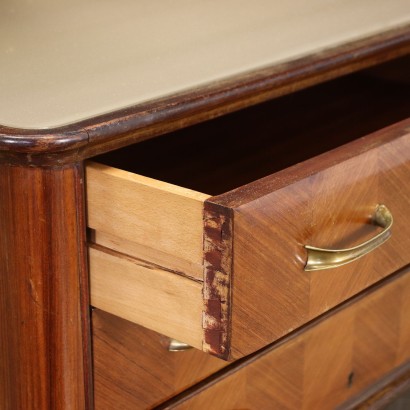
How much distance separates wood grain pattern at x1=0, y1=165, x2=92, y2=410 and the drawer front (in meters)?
0.03

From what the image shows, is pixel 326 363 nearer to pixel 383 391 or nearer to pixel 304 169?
pixel 383 391

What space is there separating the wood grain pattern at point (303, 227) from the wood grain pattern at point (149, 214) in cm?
3

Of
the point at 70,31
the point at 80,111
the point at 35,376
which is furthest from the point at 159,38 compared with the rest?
the point at 35,376

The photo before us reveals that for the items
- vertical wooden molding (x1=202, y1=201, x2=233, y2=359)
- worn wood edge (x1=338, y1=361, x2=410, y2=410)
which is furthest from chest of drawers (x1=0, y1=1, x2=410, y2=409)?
worn wood edge (x1=338, y1=361, x2=410, y2=410)

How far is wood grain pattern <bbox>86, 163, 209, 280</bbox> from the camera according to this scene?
659mm

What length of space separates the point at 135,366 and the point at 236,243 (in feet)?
0.66

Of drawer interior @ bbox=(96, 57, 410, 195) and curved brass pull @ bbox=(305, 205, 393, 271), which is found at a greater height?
curved brass pull @ bbox=(305, 205, 393, 271)

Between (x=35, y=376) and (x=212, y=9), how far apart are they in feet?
1.40

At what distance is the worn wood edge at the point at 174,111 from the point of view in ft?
2.11

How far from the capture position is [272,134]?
1.02 metres

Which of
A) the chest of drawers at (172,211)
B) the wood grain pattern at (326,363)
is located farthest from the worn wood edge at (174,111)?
the wood grain pattern at (326,363)

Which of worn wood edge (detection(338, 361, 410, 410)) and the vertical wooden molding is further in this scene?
worn wood edge (detection(338, 361, 410, 410))

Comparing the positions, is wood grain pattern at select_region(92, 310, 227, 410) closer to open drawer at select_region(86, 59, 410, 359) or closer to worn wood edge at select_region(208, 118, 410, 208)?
open drawer at select_region(86, 59, 410, 359)

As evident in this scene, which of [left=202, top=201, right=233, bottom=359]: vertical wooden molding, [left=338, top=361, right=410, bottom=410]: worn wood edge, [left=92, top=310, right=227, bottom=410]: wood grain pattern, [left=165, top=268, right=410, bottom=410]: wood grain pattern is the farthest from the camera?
[left=338, top=361, right=410, bottom=410]: worn wood edge
